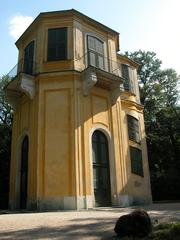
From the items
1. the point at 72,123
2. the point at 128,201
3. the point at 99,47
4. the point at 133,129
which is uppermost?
the point at 99,47

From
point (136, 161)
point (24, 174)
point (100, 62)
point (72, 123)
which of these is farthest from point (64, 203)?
point (100, 62)

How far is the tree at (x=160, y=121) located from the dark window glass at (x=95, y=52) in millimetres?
13436

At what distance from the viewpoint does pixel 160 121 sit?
30859mm

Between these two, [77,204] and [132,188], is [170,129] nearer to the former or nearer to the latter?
[132,188]

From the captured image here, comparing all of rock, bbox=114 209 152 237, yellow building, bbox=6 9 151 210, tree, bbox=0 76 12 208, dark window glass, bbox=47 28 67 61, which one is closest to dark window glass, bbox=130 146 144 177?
yellow building, bbox=6 9 151 210

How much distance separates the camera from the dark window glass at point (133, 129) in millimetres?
19337

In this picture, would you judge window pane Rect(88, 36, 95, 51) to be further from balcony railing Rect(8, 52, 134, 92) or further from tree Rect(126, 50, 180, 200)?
tree Rect(126, 50, 180, 200)

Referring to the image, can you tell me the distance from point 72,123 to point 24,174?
179 inches

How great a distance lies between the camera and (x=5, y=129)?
89.1 ft

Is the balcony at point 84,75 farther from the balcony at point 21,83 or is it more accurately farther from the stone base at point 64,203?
the stone base at point 64,203

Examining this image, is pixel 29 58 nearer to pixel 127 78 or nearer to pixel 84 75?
pixel 84 75

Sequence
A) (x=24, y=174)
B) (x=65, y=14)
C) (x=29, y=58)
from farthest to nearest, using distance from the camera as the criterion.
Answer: (x=29, y=58) → (x=65, y=14) → (x=24, y=174)

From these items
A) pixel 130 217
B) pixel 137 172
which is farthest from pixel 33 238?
pixel 137 172

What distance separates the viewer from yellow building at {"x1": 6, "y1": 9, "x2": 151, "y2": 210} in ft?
48.4
